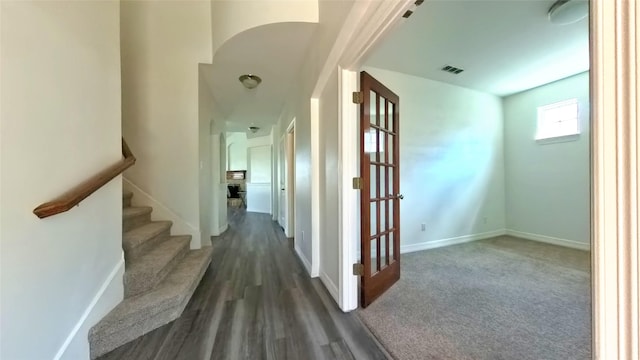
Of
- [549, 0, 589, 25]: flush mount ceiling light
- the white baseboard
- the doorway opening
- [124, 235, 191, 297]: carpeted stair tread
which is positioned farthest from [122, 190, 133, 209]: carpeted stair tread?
[549, 0, 589, 25]: flush mount ceiling light

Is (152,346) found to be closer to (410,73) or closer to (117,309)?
(117,309)

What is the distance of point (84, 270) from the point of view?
1421 millimetres

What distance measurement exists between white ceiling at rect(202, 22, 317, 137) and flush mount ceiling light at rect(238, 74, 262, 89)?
7 centimetres

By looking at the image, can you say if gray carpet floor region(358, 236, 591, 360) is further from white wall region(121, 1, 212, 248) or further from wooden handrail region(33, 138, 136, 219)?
white wall region(121, 1, 212, 248)

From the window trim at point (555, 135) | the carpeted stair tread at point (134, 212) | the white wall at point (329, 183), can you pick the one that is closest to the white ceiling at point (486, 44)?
the window trim at point (555, 135)

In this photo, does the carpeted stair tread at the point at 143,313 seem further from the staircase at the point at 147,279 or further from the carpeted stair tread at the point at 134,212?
the carpeted stair tread at the point at 134,212

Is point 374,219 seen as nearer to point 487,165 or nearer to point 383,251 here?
point 383,251

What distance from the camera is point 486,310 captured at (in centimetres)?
194

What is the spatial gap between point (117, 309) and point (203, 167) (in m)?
2.14

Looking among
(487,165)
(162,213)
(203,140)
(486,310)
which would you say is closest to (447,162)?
(487,165)

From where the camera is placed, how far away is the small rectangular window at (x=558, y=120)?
3592mm

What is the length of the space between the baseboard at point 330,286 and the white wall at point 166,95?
1645mm

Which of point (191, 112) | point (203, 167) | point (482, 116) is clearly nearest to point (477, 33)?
point (482, 116)
